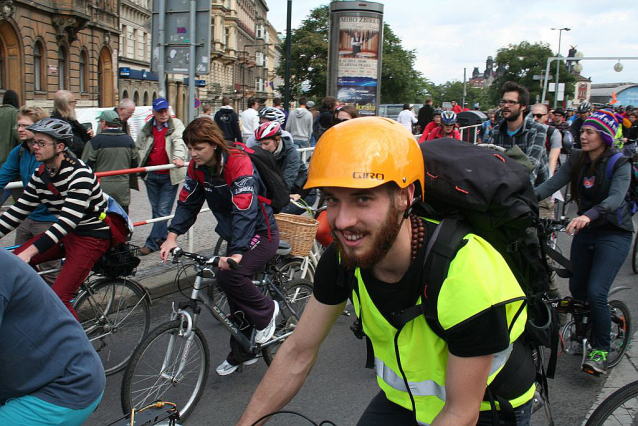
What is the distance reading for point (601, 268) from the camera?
4.68 m

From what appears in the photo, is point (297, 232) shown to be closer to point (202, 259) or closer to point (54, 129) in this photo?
point (202, 259)

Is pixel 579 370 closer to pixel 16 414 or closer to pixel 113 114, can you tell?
pixel 16 414

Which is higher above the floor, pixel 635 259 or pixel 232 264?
pixel 232 264

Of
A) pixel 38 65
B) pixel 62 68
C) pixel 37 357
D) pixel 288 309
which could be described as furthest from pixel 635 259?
pixel 62 68

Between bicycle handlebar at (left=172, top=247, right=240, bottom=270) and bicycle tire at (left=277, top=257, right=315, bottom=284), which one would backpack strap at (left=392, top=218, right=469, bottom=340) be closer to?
bicycle handlebar at (left=172, top=247, right=240, bottom=270)

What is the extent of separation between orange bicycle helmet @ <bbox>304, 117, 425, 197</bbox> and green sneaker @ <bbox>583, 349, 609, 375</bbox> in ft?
12.0

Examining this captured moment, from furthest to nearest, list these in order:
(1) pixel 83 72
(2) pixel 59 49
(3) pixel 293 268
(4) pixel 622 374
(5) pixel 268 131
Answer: (1) pixel 83 72 → (2) pixel 59 49 → (5) pixel 268 131 → (3) pixel 293 268 → (4) pixel 622 374

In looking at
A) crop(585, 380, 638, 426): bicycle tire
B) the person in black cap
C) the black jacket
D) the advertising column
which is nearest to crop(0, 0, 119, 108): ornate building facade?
the advertising column

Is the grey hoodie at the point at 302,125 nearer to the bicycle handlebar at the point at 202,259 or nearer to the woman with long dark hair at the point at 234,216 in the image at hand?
the woman with long dark hair at the point at 234,216

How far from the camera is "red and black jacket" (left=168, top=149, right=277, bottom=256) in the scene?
4.25 metres

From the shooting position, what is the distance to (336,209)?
1.75m

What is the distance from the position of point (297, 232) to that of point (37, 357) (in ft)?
11.0

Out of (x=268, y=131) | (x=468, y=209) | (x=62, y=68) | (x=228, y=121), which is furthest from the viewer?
Result: (x=62, y=68)

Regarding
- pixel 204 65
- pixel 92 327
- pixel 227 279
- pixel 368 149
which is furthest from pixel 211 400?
pixel 204 65
